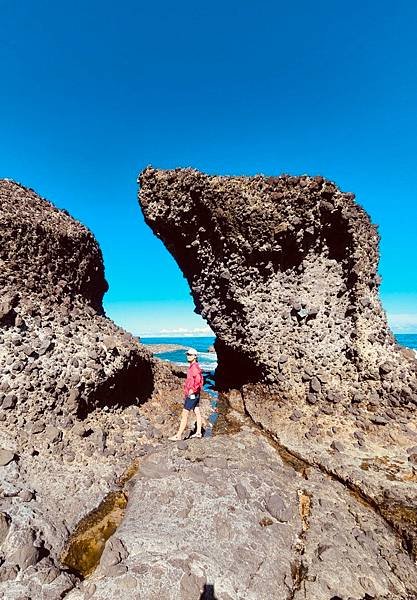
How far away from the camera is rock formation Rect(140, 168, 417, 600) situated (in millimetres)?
10234

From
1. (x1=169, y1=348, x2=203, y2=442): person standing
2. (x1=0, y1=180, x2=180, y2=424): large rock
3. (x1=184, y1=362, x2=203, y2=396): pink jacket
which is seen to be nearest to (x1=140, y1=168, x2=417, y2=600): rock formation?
(x1=169, y1=348, x2=203, y2=442): person standing

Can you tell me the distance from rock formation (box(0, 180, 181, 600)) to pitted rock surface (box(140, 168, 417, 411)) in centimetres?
370

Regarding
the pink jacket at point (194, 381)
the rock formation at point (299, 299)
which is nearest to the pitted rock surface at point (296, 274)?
the rock formation at point (299, 299)

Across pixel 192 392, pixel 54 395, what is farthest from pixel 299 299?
pixel 54 395

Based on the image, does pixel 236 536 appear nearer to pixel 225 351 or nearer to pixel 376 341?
pixel 376 341

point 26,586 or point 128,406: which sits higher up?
point 128,406

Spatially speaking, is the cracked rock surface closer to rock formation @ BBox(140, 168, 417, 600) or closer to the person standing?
the person standing

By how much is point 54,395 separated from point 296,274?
8.42 meters

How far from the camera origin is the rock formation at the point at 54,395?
5609 mm

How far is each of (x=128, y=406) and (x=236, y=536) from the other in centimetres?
668

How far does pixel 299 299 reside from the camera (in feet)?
38.5

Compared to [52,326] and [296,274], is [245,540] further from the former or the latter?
[296,274]

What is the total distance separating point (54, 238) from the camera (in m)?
A: 11.1

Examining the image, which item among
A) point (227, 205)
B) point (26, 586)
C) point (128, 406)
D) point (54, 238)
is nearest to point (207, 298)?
point (227, 205)
